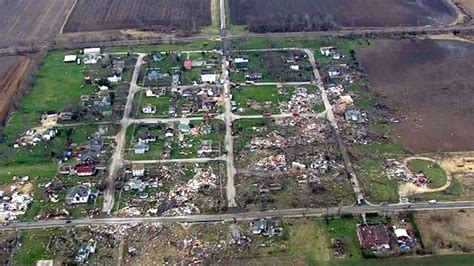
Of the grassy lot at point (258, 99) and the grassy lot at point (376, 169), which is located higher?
the grassy lot at point (376, 169)

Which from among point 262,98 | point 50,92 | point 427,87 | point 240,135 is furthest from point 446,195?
point 50,92

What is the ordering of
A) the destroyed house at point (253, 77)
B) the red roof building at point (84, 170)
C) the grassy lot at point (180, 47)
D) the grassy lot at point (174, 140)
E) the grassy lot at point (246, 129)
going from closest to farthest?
the red roof building at point (84, 170), the grassy lot at point (174, 140), the grassy lot at point (246, 129), the destroyed house at point (253, 77), the grassy lot at point (180, 47)

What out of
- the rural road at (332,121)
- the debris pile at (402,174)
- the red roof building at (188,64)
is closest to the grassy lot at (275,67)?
the rural road at (332,121)

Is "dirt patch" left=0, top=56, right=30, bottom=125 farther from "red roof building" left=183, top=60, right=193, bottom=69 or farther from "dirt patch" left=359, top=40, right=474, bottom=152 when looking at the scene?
"dirt patch" left=359, top=40, right=474, bottom=152

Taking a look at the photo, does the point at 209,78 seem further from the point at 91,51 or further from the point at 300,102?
the point at 91,51

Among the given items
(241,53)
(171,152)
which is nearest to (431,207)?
(171,152)

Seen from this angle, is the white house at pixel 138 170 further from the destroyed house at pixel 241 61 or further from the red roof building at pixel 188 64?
the destroyed house at pixel 241 61
